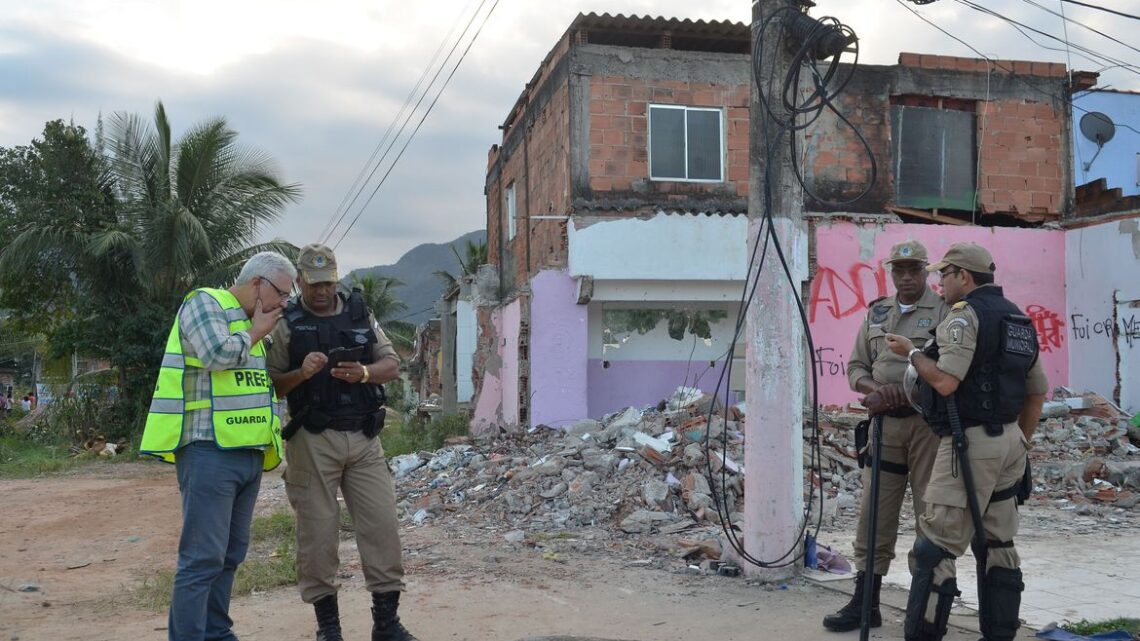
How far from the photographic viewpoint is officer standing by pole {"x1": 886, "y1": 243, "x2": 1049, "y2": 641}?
3951 mm

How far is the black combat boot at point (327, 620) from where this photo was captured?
4.30 m

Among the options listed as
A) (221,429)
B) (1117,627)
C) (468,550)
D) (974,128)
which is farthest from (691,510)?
(974,128)

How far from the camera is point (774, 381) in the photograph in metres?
5.59

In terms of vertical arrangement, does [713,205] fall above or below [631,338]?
above

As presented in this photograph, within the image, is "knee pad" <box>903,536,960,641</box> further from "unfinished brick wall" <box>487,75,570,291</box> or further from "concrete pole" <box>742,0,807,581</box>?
"unfinished brick wall" <box>487,75,570,291</box>

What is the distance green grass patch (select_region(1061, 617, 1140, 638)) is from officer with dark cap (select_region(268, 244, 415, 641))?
3.08 meters

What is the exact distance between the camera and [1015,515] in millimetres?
4105

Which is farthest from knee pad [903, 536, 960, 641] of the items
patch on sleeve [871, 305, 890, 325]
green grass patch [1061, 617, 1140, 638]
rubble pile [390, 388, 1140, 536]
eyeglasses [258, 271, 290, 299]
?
rubble pile [390, 388, 1140, 536]

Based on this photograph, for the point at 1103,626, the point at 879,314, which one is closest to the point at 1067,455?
the point at 1103,626

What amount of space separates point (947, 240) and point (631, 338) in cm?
508

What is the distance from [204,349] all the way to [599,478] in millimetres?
6152

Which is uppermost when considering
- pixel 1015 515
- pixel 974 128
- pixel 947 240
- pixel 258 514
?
pixel 974 128

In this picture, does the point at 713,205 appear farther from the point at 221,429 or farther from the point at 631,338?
the point at 221,429

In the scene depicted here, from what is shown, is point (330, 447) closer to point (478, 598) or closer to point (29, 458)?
point (478, 598)
